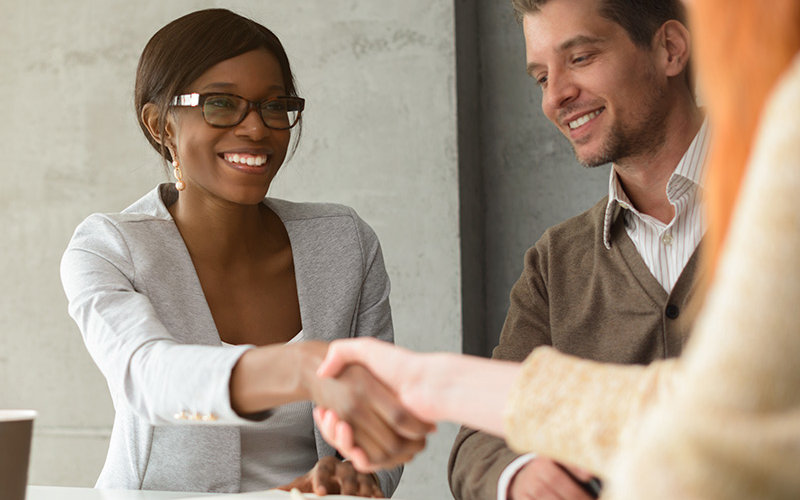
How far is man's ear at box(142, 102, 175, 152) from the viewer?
196 centimetres

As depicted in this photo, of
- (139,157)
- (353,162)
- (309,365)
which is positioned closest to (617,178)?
(309,365)

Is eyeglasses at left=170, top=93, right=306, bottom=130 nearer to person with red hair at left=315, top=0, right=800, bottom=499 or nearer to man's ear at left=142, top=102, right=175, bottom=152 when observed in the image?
man's ear at left=142, top=102, right=175, bottom=152

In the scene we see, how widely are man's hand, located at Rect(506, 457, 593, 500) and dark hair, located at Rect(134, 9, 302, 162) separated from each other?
115 cm

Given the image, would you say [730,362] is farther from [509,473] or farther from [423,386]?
[509,473]

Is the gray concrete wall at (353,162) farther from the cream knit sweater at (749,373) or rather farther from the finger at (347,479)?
the cream knit sweater at (749,373)

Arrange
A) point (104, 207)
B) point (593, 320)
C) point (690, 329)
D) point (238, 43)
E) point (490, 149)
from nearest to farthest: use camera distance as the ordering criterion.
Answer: point (690, 329) → point (593, 320) → point (238, 43) → point (490, 149) → point (104, 207)

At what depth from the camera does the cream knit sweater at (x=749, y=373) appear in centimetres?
46

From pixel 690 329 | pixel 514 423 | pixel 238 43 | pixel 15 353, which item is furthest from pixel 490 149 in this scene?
pixel 514 423

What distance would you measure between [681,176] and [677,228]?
0.11 m

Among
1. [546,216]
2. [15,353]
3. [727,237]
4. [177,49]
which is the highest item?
[177,49]

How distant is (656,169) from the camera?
1.86 m

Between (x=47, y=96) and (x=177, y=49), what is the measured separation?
7.90 ft

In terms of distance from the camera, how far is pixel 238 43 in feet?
6.17

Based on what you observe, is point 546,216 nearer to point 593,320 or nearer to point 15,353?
point 593,320
